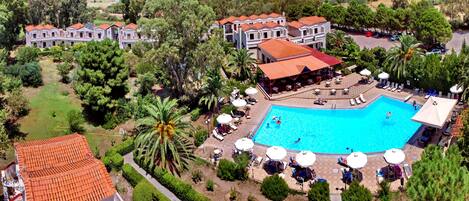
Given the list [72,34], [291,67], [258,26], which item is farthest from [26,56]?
[291,67]

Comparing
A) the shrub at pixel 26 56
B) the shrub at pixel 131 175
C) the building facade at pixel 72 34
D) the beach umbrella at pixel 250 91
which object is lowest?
the shrub at pixel 131 175

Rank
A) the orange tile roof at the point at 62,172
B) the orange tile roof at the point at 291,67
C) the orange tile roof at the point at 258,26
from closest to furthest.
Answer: the orange tile roof at the point at 62,172 → the orange tile roof at the point at 291,67 → the orange tile roof at the point at 258,26

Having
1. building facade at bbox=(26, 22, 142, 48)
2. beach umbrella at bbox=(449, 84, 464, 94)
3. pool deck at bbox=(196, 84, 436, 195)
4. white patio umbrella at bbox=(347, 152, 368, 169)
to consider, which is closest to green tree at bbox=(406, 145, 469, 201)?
white patio umbrella at bbox=(347, 152, 368, 169)

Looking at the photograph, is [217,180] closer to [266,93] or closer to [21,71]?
[266,93]

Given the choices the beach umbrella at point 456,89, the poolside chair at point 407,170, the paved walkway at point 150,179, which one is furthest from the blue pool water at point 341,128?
the paved walkway at point 150,179

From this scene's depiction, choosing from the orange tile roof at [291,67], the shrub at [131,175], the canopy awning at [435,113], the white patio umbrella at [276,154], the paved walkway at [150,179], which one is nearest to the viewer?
the paved walkway at [150,179]

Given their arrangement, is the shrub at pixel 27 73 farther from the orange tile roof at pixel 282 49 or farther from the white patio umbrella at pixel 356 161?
the white patio umbrella at pixel 356 161

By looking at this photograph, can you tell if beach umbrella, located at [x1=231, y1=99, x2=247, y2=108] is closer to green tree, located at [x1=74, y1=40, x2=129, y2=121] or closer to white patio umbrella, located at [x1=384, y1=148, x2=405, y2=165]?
green tree, located at [x1=74, y1=40, x2=129, y2=121]
